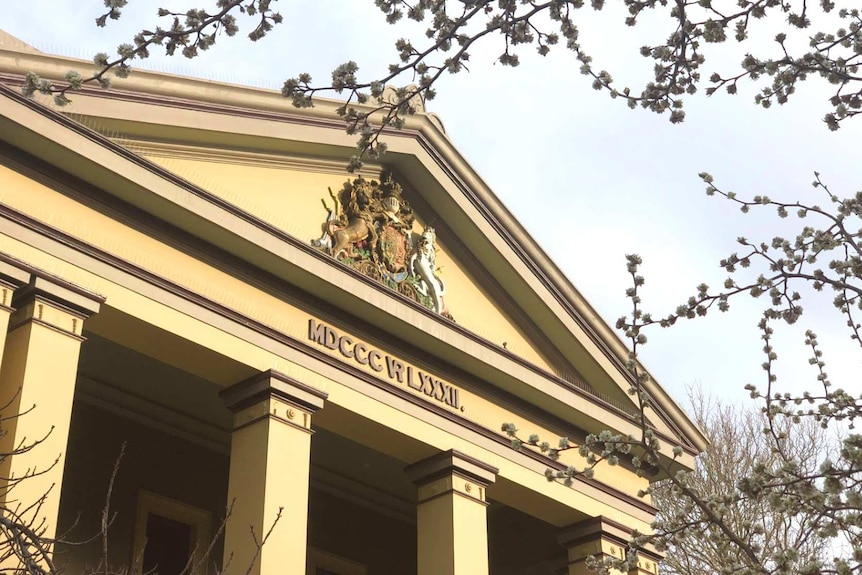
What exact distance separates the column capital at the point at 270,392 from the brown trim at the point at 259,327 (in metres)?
0.45

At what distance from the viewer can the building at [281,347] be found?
1132cm

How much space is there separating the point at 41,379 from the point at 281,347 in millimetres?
2845

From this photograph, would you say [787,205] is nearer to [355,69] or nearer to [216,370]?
[355,69]

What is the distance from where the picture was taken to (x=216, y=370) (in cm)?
1262

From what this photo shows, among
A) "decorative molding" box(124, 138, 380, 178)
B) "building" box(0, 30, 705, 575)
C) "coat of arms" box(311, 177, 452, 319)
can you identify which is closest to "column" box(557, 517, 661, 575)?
"building" box(0, 30, 705, 575)

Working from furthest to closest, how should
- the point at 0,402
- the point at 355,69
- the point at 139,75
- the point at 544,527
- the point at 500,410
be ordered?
1. the point at 544,527
2. the point at 500,410
3. the point at 139,75
4. the point at 0,402
5. the point at 355,69

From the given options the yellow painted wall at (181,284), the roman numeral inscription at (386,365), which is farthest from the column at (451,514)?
the roman numeral inscription at (386,365)

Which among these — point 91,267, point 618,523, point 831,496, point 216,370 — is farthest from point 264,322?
point 831,496

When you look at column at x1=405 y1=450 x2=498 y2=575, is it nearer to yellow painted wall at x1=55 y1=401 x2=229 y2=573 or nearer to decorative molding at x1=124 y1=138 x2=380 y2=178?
yellow painted wall at x1=55 y1=401 x2=229 y2=573

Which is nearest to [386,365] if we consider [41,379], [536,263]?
[536,263]

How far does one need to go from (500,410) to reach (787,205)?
312 inches

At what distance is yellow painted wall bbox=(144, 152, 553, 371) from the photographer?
1299 centimetres

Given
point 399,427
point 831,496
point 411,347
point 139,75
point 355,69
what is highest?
point 139,75

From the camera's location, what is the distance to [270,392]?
12.5m
